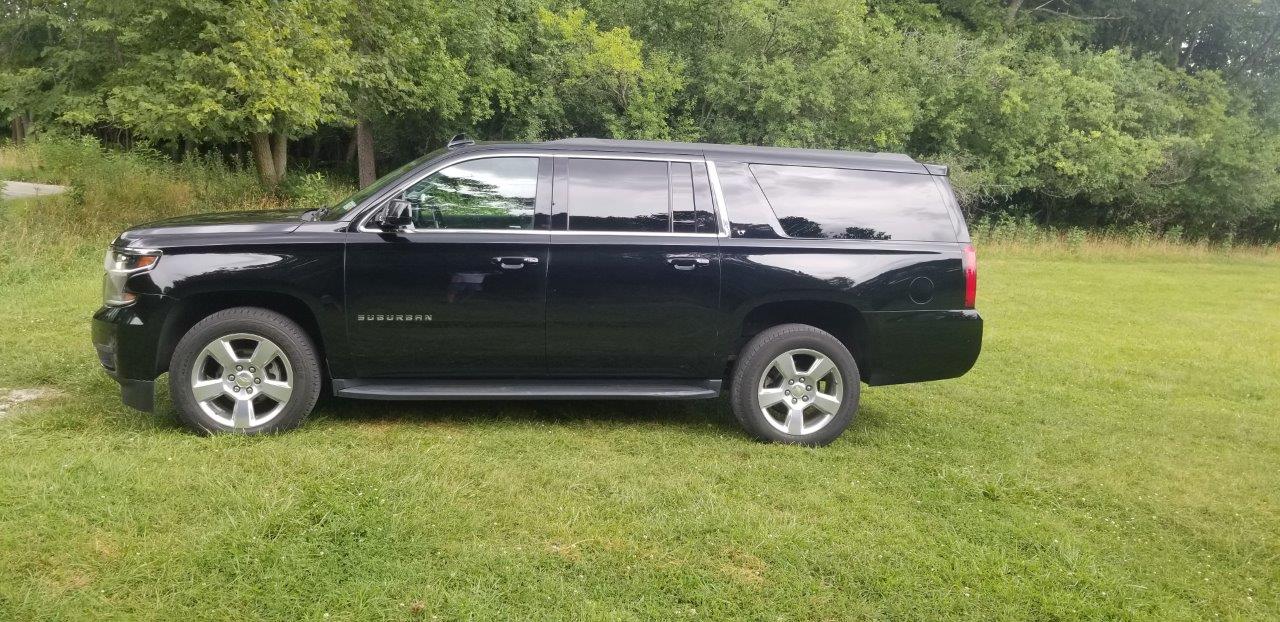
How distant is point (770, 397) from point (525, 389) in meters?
1.51

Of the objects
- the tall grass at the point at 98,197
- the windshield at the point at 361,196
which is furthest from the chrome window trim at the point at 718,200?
the tall grass at the point at 98,197

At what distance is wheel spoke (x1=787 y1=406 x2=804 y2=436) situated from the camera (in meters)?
5.22

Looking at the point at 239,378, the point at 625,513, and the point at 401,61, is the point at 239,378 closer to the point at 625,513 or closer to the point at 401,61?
the point at 625,513

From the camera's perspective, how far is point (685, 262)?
4.99 m

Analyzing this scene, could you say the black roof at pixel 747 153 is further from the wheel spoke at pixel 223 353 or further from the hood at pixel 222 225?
the wheel spoke at pixel 223 353

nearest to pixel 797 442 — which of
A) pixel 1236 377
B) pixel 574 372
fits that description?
pixel 574 372

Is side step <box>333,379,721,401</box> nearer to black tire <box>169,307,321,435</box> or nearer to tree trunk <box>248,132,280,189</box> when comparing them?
black tire <box>169,307,321,435</box>

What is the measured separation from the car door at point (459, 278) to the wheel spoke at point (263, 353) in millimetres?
436

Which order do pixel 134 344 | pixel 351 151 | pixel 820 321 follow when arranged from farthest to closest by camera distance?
pixel 351 151 < pixel 820 321 < pixel 134 344

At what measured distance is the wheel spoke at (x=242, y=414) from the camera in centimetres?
472

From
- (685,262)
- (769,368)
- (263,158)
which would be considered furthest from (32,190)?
(769,368)

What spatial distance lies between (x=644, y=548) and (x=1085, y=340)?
25.4ft

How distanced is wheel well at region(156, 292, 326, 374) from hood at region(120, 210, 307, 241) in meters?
0.37

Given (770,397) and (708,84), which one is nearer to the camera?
(770,397)
